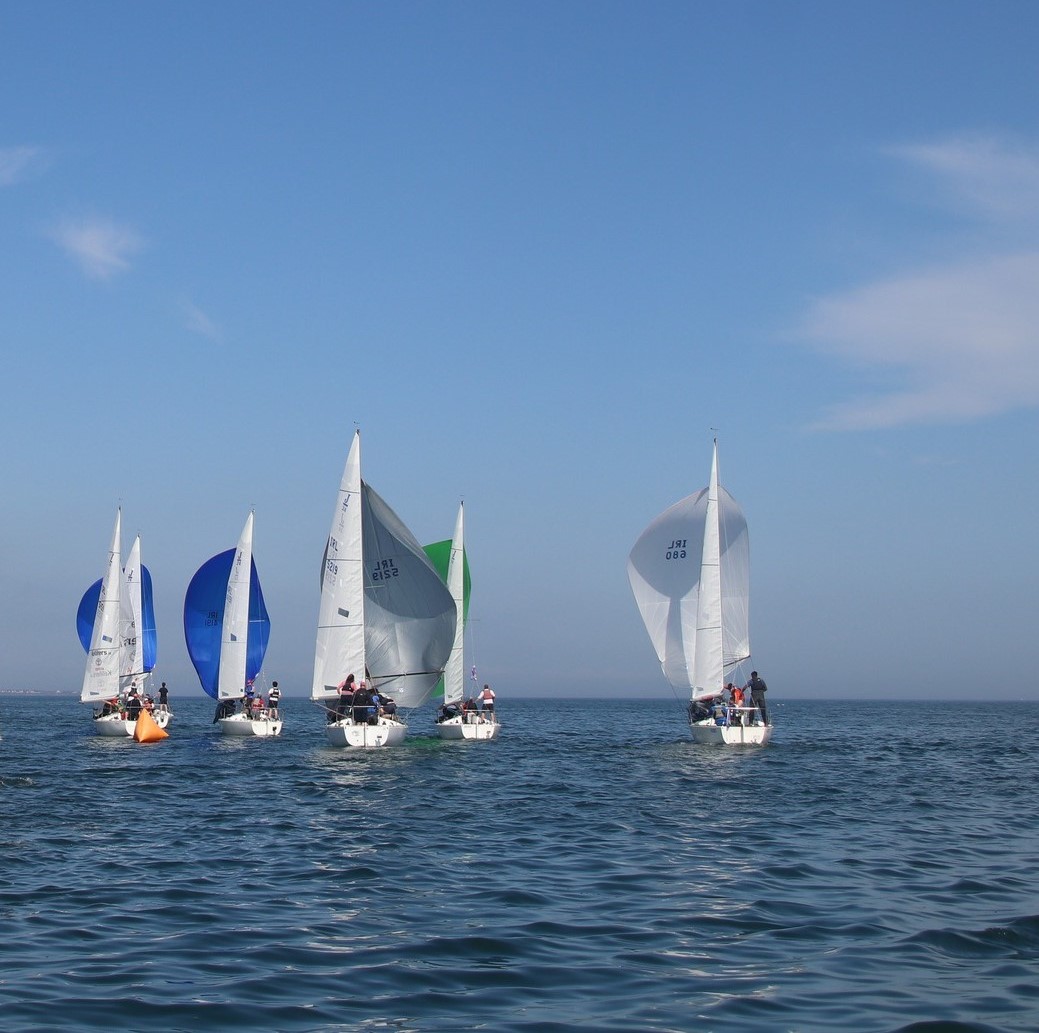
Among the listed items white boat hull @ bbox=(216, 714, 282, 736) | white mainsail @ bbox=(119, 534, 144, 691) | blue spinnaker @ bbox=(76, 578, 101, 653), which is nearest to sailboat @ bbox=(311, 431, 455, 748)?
white boat hull @ bbox=(216, 714, 282, 736)

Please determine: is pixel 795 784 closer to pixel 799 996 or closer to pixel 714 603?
pixel 714 603

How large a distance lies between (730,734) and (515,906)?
2922 cm

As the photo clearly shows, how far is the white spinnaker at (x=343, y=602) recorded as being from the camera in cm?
3988

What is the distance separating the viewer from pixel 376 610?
133 ft

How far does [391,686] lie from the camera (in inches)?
1626

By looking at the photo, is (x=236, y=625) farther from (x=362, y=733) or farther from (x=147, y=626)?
(x=362, y=733)

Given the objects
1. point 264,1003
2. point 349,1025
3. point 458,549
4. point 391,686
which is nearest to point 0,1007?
point 264,1003

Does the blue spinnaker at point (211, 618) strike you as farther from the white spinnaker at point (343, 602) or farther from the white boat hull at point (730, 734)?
the white boat hull at point (730, 734)

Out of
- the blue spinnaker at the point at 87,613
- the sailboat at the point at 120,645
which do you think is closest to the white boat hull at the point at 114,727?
the sailboat at the point at 120,645

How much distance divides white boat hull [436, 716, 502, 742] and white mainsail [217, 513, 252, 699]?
367 inches

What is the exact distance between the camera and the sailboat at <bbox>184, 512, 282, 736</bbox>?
51594mm

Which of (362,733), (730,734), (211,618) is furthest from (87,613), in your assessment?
(730,734)

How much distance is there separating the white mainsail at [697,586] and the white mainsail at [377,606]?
943 cm

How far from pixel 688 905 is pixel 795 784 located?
16.4 meters
